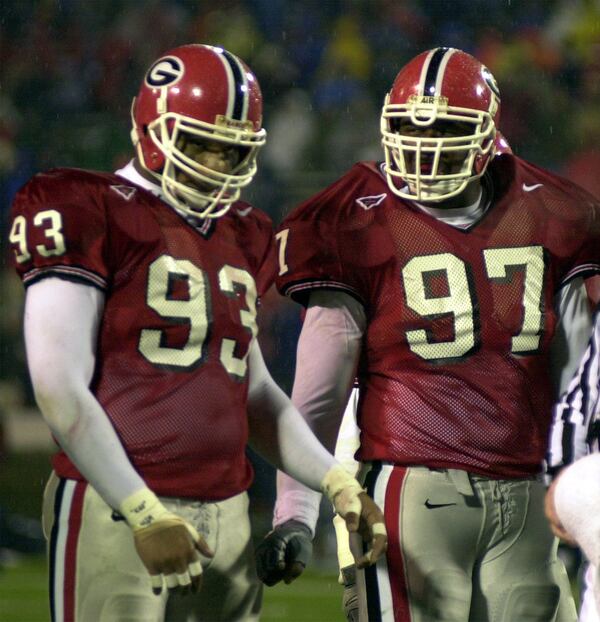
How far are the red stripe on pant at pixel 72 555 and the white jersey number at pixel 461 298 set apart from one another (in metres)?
0.77

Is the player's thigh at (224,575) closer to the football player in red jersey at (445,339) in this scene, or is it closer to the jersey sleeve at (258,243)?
the football player in red jersey at (445,339)

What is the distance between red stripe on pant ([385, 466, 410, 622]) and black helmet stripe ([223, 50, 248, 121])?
78 centimetres

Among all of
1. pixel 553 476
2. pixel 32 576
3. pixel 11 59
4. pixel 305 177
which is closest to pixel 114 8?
pixel 11 59

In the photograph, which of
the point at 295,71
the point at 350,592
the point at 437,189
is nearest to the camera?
the point at 437,189

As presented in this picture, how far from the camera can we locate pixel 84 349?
240 cm

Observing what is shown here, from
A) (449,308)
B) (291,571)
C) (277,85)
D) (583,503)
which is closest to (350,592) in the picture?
(291,571)

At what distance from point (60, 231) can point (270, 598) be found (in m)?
3.81

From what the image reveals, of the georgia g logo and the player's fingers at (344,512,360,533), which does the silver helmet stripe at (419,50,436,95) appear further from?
the player's fingers at (344,512,360,533)

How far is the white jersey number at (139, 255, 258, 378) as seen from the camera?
2492 millimetres

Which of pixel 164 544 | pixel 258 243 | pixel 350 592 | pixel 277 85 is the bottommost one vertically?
pixel 350 592

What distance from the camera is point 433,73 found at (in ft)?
9.70

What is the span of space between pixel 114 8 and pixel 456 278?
5.45m

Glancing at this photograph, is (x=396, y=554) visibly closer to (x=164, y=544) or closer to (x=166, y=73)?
(x=164, y=544)

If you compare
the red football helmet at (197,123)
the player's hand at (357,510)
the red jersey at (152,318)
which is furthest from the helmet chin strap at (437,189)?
the player's hand at (357,510)
